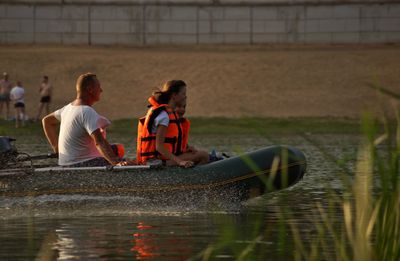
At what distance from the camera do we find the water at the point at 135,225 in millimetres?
9750

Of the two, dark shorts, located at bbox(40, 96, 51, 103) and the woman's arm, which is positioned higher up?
the woman's arm

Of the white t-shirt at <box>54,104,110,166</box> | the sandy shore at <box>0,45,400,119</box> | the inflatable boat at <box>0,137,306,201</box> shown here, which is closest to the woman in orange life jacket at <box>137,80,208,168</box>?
the inflatable boat at <box>0,137,306,201</box>

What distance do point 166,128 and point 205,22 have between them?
Answer: 34.8 m

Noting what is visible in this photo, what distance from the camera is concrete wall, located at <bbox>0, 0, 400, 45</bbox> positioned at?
47531mm

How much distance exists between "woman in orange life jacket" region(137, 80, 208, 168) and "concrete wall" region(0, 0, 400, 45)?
34.4m

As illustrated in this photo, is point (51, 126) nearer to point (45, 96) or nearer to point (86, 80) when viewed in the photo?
point (86, 80)

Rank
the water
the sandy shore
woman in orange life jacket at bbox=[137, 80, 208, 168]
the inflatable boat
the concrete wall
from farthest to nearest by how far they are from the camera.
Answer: the concrete wall → the sandy shore → woman in orange life jacket at bbox=[137, 80, 208, 168] → the inflatable boat → the water

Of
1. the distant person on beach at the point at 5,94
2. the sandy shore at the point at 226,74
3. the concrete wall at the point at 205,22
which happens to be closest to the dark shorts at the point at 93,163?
the sandy shore at the point at 226,74

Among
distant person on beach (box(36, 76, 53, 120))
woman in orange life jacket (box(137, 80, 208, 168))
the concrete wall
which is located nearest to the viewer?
woman in orange life jacket (box(137, 80, 208, 168))

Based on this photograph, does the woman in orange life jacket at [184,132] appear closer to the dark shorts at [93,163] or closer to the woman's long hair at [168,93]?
the woman's long hair at [168,93]

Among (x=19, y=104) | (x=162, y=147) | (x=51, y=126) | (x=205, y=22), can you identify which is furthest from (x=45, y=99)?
(x=162, y=147)

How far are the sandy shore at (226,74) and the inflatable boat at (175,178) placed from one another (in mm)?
24899

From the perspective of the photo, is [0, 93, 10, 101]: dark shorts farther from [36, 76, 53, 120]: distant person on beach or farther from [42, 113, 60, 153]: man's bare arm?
[42, 113, 60, 153]: man's bare arm

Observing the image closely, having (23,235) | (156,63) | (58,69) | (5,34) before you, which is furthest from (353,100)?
(23,235)
